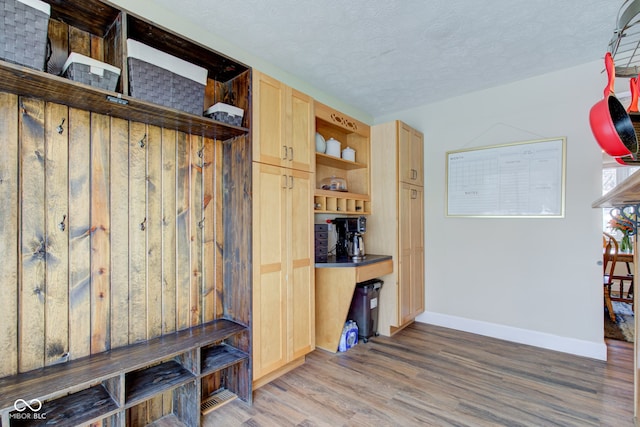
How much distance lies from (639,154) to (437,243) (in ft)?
8.00

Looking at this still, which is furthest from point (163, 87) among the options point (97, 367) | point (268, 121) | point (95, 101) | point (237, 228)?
point (97, 367)

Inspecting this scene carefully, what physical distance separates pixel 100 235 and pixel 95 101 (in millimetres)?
723

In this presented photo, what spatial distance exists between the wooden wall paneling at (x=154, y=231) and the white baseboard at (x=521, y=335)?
300 centimetres

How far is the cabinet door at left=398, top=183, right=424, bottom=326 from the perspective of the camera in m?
3.27

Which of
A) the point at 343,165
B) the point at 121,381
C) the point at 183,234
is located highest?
the point at 343,165

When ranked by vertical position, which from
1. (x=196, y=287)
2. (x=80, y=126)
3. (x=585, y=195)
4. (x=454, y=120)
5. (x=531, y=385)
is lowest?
(x=531, y=385)

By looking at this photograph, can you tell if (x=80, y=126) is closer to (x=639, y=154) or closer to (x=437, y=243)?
(x=639, y=154)

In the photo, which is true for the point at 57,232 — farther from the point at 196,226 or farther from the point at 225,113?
the point at 225,113

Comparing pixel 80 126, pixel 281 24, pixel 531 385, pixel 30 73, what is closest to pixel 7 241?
pixel 80 126

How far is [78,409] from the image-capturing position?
1443 mm

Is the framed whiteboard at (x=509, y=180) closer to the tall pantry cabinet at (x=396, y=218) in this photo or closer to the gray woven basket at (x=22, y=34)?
the tall pantry cabinet at (x=396, y=218)

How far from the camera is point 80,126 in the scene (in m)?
1.63

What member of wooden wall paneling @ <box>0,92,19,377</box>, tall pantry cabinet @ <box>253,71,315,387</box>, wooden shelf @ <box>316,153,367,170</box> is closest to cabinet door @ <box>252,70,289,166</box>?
tall pantry cabinet @ <box>253,71,315,387</box>

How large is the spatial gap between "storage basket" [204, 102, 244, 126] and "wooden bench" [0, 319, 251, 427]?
1.40 meters
